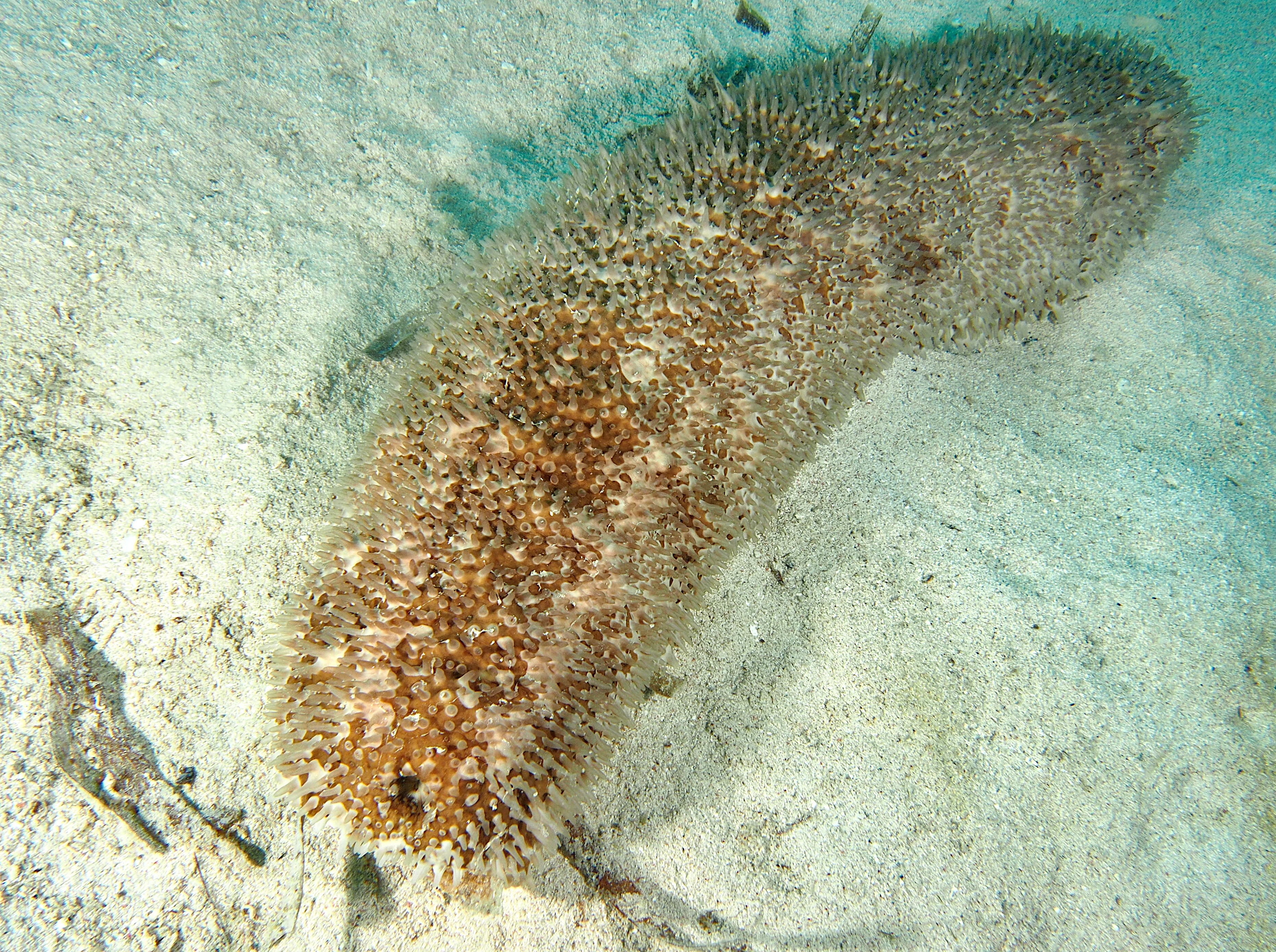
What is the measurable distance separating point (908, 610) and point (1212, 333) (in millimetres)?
2847

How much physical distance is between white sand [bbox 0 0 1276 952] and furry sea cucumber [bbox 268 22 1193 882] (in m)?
0.48

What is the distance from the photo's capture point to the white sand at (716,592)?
2.68 metres

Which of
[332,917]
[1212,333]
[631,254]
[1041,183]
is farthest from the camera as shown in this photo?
[1212,333]

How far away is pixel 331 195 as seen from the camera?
402cm

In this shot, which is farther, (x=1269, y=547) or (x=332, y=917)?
(x=1269, y=547)

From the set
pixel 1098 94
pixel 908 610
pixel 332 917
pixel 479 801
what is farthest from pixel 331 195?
pixel 1098 94

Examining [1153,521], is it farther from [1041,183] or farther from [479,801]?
[479,801]

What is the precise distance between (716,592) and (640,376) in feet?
3.81

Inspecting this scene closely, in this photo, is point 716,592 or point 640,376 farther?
point 716,592

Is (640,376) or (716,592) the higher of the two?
(640,376)

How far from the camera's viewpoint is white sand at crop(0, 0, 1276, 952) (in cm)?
268

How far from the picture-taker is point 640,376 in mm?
2809

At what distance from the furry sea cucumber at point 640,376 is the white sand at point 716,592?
48 centimetres

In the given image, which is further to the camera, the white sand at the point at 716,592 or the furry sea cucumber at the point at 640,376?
the white sand at the point at 716,592
